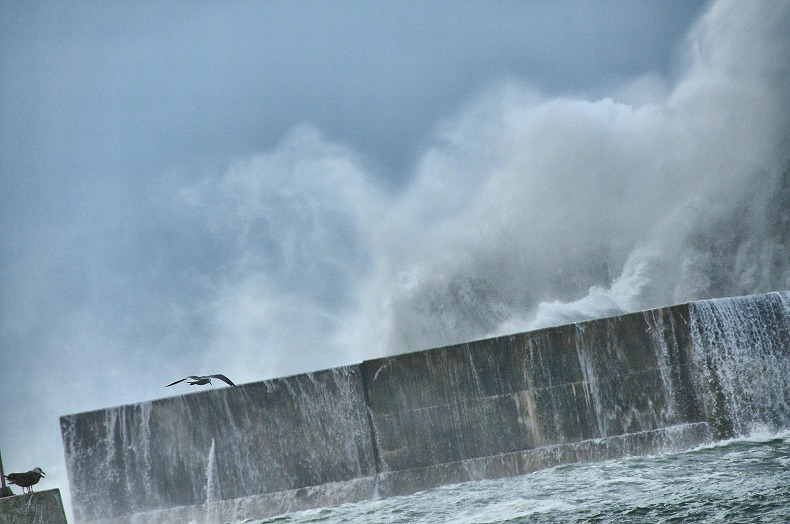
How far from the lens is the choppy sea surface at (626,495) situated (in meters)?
7.20

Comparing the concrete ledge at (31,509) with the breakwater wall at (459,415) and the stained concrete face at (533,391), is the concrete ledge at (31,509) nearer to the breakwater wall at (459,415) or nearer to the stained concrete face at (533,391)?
the breakwater wall at (459,415)

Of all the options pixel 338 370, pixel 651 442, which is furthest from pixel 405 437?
pixel 651 442

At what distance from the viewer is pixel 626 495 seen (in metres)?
8.13

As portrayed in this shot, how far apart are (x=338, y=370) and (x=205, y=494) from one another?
2.20 meters

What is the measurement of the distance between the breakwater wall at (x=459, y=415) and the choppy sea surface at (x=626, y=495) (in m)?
0.30

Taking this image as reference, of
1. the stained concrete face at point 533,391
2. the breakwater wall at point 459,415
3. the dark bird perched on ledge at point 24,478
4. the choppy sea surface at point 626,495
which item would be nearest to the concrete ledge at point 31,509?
the dark bird perched on ledge at point 24,478

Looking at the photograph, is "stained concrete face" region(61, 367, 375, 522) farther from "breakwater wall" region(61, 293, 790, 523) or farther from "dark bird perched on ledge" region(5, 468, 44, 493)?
"dark bird perched on ledge" region(5, 468, 44, 493)

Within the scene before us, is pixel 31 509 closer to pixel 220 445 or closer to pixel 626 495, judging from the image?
pixel 220 445

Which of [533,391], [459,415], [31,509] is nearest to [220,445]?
[459,415]

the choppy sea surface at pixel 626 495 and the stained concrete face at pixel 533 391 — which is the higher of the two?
the stained concrete face at pixel 533 391

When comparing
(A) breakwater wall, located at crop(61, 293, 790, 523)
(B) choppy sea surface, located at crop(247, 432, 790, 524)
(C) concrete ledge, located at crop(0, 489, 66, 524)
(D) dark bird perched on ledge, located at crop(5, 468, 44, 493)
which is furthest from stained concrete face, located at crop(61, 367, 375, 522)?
(C) concrete ledge, located at crop(0, 489, 66, 524)

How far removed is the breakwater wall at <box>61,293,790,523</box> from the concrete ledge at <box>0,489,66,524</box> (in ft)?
10.7

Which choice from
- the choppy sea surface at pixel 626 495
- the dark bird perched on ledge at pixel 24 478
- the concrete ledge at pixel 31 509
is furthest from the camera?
the dark bird perched on ledge at pixel 24 478

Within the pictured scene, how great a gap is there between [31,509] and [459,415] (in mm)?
4834
